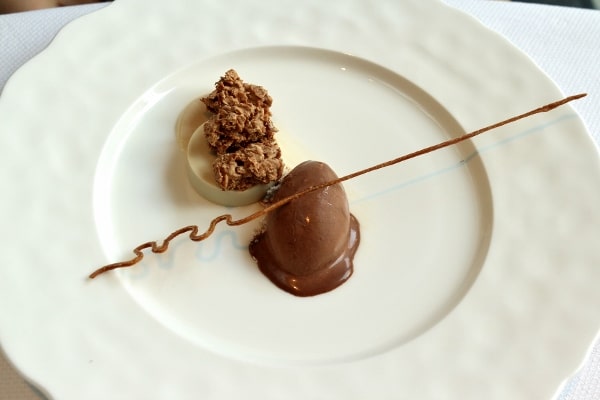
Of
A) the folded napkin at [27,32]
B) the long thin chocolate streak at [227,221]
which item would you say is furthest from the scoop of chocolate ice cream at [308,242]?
the folded napkin at [27,32]

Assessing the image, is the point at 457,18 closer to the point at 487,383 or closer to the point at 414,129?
the point at 414,129

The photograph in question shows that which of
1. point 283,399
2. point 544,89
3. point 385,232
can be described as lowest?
point 283,399

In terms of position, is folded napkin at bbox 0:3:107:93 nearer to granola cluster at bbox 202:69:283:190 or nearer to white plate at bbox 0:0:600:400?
white plate at bbox 0:0:600:400

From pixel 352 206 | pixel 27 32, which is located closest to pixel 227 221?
pixel 352 206

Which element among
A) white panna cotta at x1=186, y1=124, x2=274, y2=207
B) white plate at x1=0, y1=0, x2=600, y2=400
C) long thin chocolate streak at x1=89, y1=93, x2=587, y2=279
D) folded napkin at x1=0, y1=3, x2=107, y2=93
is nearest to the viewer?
white plate at x1=0, y1=0, x2=600, y2=400

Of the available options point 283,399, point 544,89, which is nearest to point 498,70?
point 544,89

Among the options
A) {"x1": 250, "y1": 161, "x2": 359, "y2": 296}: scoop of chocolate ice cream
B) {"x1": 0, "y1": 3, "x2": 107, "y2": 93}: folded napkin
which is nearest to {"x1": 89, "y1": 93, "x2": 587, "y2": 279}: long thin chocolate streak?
{"x1": 250, "y1": 161, "x2": 359, "y2": 296}: scoop of chocolate ice cream
